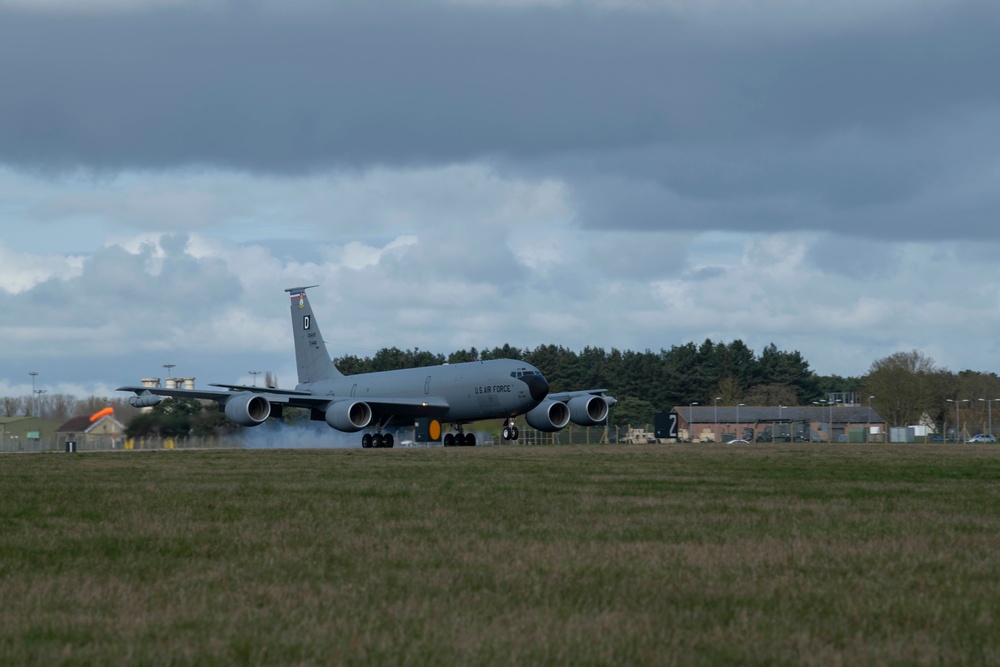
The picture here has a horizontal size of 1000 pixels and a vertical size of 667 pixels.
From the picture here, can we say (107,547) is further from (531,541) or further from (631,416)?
(631,416)

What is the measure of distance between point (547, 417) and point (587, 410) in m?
1.93

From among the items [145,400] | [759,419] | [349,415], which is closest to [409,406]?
[349,415]

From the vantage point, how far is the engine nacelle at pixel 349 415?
55719 millimetres

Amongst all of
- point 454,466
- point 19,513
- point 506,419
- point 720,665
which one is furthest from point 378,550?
point 506,419

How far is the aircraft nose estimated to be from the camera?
5188 centimetres

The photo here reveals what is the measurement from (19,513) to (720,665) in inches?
475

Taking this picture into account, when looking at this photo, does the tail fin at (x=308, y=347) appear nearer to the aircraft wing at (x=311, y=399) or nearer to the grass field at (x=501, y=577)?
the aircraft wing at (x=311, y=399)

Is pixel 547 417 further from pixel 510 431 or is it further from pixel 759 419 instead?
pixel 759 419

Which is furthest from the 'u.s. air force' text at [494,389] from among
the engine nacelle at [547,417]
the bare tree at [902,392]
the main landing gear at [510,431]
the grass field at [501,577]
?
the bare tree at [902,392]

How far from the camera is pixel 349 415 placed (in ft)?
183

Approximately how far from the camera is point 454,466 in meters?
29.9

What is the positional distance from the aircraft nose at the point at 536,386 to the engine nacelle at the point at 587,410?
157 inches

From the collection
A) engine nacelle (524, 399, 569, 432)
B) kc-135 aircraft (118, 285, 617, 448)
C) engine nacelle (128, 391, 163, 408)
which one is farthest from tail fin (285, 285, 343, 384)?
engine nacelle (524, 399, 569, 432)

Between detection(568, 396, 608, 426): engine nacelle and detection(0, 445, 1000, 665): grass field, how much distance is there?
1428 inches
